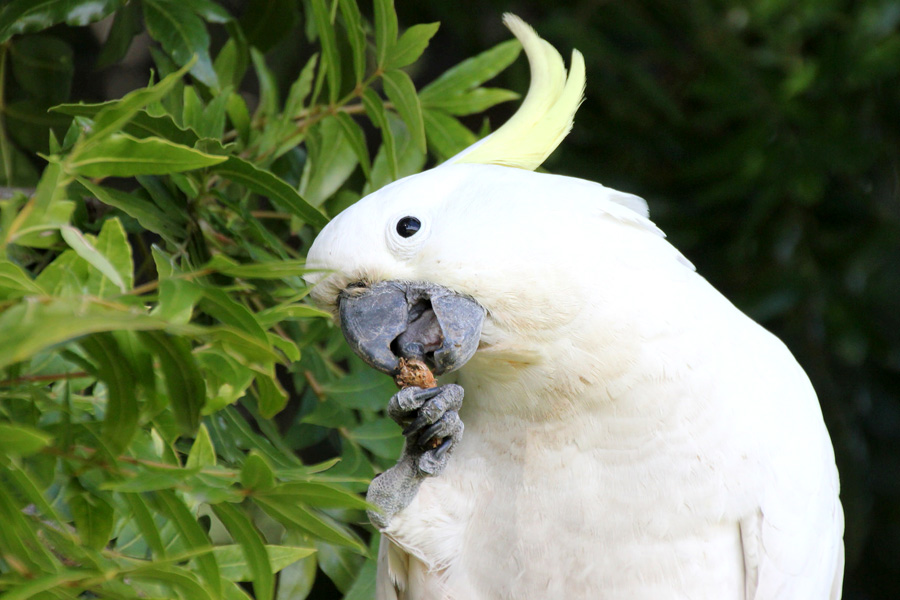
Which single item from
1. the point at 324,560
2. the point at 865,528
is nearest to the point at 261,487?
the point at 324,560

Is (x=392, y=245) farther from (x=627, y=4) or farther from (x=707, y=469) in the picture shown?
(x=627, y=4)

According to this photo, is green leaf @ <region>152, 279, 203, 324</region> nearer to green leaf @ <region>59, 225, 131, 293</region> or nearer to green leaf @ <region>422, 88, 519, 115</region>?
green leaf @ <region>59, 225, 131, 293</region>

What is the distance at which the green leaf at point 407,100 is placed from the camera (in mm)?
1146

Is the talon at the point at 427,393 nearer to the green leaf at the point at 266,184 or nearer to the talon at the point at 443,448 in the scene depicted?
the talon at the point at 443,448

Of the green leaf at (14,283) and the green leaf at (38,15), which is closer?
the green leaf at (14,283)

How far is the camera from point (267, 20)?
1410 millimetres

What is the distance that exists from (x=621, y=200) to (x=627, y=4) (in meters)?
1.58

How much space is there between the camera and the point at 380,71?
1189mm

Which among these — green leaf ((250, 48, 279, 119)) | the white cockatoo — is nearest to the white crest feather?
the white cockatoo

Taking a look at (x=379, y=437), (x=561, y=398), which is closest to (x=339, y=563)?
(x=379, y=437)

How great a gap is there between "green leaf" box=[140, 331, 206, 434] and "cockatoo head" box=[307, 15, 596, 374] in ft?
1.15

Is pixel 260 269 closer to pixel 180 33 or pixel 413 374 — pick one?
pixel 413 374

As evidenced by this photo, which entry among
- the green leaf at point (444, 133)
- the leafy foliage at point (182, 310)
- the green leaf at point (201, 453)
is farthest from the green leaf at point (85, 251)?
the green leaf at point (444, 133)

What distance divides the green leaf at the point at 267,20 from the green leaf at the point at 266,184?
17.8 inches
